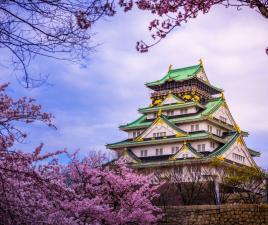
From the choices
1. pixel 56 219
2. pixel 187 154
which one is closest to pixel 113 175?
pixel 56 219

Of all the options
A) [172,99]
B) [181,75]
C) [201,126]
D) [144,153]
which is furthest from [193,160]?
[181,75]

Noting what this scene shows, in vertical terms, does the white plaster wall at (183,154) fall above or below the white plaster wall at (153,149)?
below

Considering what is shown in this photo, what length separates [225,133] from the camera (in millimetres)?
46438

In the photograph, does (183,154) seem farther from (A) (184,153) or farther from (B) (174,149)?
(B) (174,149)

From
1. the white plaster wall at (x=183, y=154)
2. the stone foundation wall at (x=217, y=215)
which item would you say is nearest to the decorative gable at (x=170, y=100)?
the white plaster wall at (x=183, y=154)

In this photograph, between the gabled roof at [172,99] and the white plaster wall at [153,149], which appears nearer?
the white plaster wall at [153,149]

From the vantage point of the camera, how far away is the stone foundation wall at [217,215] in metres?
18.3

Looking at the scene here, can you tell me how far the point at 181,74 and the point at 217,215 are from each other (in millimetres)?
30848

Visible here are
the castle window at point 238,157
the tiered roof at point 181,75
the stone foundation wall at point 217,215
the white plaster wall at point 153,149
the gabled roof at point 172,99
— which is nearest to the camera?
the stone foundation wall at point 217,215

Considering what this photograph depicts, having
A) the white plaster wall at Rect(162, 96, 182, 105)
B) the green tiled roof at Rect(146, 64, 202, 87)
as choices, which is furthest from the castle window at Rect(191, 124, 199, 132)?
the green tiled roof at Rect(146, 64, 202, 87)

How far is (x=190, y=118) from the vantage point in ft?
144

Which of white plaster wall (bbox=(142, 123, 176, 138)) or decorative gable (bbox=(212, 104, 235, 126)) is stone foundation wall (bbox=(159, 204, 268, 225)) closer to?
white plaster wall (bbox=(142, 123, 176, 138))

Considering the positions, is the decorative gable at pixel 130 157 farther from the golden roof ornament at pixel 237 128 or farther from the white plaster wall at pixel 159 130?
the golden roof ornament at pixel 237 128

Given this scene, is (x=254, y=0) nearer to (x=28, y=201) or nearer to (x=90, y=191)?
(x=28, y=201)
